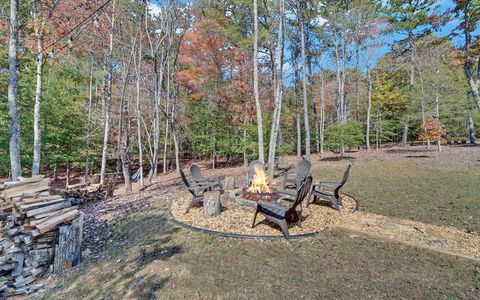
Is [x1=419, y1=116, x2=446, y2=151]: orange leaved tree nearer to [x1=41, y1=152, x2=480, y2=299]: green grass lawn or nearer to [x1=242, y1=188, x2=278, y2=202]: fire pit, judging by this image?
[x1=41, y1=152, x2=480, y2=299]: green grass lawn

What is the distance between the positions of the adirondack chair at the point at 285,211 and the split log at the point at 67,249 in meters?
2.89

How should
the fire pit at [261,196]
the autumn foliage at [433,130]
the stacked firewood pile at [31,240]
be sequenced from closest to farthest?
the stacked firewood pile at [31,240] < the fire pit at [261,196] < the autumn foliage at [433,130]

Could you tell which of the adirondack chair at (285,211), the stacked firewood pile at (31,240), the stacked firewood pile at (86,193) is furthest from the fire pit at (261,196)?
the stacked firewood pile at (86,193)

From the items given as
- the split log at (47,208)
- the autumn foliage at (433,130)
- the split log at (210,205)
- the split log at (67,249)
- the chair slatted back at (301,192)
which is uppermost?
the autumn foliage at (433,130)

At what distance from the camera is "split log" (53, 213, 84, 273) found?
Result: 3.47 metres

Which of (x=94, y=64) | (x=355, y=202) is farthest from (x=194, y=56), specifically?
(x=355, y=202)

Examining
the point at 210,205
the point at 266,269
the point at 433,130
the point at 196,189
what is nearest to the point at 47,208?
the point at 196,189

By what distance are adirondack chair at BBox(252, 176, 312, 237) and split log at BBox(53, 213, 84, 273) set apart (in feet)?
9.49

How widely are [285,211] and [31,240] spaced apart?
4.14m

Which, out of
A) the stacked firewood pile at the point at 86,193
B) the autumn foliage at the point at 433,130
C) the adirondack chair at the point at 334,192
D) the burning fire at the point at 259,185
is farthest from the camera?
the autumn foliage at the point at 433,130

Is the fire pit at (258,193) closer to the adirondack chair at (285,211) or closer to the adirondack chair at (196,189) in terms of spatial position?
the adirondack chair at (196,189)

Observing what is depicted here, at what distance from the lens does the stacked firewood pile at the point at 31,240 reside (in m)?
3.46

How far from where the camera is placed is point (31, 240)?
3611mm

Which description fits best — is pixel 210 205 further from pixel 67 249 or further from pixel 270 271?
pixel 67 249
